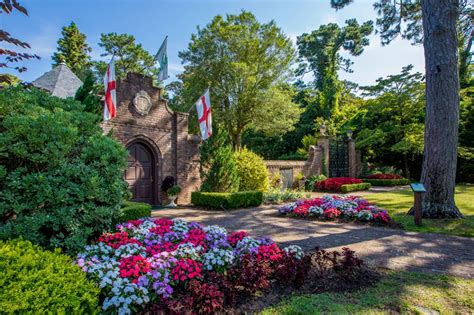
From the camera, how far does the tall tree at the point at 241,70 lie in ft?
65.8

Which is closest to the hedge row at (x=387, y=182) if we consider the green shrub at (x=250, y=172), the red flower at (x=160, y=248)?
the green shrub at (x=250, y=172)

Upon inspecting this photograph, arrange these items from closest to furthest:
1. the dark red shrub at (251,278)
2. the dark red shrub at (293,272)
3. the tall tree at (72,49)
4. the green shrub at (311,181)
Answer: the dark red shrub at (251,278), the dark red shrub at (293,272), the green shrub at (311,181), the tall tree at (72,49)

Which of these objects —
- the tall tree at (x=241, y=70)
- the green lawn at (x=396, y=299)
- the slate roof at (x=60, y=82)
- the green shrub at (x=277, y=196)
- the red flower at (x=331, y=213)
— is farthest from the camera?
the tall tree at (x=241, y=70)

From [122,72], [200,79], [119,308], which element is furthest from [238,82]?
[119,308]

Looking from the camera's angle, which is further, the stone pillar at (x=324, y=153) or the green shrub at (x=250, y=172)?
the stone pillar at (x=324, y=153)

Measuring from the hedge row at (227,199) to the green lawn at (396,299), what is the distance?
7.20 meters

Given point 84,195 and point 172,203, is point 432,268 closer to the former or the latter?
point 84,195

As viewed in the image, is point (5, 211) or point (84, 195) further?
point (84, 195)

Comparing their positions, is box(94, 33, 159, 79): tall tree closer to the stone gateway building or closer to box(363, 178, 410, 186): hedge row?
the stone gateway building

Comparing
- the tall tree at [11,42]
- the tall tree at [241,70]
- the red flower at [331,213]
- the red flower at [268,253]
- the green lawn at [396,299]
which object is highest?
the tall tree at [241,70]

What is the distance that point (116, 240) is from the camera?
4129 mm

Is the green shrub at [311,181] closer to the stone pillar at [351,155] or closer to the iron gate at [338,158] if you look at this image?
the iron gate at [338,158]

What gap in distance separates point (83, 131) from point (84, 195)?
1.14m

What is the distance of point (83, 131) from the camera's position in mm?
4316
